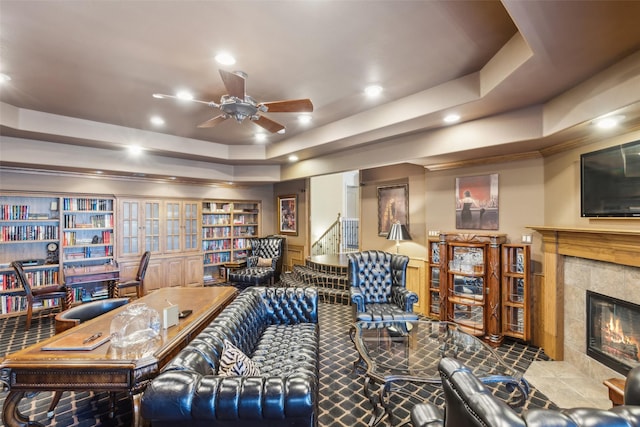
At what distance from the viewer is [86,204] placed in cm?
546

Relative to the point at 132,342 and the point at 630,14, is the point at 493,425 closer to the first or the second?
the point at 132,342

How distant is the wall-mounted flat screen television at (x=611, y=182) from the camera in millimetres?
2564

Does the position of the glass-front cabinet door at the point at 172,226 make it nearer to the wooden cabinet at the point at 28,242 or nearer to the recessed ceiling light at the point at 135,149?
the recessed ceiling light at the point at 135,149

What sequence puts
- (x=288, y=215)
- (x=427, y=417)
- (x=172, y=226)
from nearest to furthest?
(x=427, y=417) < (x=172, y=226) < (x=288, y=215)

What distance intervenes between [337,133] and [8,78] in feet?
12.1

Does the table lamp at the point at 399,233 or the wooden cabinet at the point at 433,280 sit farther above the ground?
the table lamp at the point at 399,233

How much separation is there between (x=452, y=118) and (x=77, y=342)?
4.07 m

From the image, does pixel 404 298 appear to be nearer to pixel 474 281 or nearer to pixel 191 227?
pixel 474 281

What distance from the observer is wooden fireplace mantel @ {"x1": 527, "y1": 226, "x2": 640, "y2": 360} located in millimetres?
2875

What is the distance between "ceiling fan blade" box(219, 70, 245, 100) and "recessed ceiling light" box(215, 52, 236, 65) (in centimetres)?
27

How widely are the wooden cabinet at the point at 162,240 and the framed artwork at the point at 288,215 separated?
2042 mm

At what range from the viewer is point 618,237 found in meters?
2.64

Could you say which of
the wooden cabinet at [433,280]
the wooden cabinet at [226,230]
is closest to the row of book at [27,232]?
the wooden cabinet at [226,230]

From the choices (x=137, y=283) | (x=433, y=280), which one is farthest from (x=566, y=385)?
(x=137, y=283)
